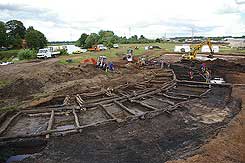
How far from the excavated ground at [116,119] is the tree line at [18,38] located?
33.9 metres

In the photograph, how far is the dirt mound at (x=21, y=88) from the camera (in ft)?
55.3

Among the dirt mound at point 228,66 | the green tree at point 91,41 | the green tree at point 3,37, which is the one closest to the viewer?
the dirt mound at point 228,66

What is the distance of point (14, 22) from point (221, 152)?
6730cm

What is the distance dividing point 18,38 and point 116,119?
2142 inches

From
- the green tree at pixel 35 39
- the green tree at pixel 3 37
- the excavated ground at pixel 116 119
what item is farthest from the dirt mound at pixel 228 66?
the green tree at pixel 3 37

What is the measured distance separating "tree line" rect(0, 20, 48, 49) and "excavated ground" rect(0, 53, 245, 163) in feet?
111

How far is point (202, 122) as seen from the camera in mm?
11977

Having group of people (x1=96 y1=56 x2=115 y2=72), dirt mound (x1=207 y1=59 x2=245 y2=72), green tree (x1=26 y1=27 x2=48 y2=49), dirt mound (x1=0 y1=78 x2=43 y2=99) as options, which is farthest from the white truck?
dirt mound (x1=207 y1=59 x2=245 y2=72)

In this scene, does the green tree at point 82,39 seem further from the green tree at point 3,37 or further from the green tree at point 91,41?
the green tree at point 3,37

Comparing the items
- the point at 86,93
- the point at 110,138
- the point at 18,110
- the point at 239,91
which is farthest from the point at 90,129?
the point at 239,91

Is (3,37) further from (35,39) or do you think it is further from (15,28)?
(15,28)

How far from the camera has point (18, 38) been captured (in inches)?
2346

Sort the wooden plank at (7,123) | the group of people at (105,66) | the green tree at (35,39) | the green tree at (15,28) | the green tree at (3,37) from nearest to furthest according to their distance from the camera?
the wooden plank at (7,123)
the group of people at (105,66)
the green tree at (3,37)
the green tree at (35,39)
the green tree at (15,28)

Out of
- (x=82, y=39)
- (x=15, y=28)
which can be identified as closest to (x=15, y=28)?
(x=15, y=28)
